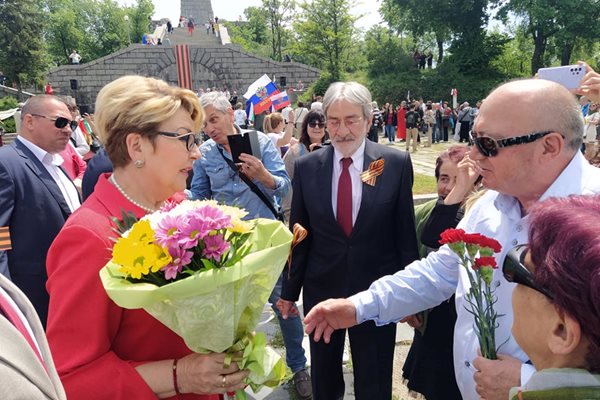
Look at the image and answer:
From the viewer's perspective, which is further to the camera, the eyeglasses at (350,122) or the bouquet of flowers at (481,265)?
the eyeglasses at (350,122)

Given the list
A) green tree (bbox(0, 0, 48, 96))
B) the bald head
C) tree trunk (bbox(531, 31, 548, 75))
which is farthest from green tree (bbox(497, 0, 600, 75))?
green tree (bbox(0, 0, 48, 96))

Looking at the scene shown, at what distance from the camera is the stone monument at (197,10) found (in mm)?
57969

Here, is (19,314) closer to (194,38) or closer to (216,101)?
(216,101)

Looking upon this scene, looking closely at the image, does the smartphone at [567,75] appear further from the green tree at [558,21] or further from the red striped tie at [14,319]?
the green tree at [558,21]

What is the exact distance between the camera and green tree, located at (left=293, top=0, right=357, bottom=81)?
3738 centimetres

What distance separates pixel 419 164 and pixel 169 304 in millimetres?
12978

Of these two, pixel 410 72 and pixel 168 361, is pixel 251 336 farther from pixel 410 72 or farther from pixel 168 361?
pixel 410 72

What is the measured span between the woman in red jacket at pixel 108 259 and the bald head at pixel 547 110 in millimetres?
1368

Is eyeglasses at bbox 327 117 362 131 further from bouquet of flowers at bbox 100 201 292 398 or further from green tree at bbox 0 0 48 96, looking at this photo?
green tree at bbox 0 0 48 96

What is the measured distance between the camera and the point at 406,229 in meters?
2.85

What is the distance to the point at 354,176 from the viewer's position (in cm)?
291

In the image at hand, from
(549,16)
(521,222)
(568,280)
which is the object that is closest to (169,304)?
(568,280)

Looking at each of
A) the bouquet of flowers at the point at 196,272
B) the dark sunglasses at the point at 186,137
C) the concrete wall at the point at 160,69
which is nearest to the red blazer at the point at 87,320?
the bouquet of flowers at the point at 196,272

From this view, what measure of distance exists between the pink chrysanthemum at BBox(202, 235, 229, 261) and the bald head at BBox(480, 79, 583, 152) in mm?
1310
